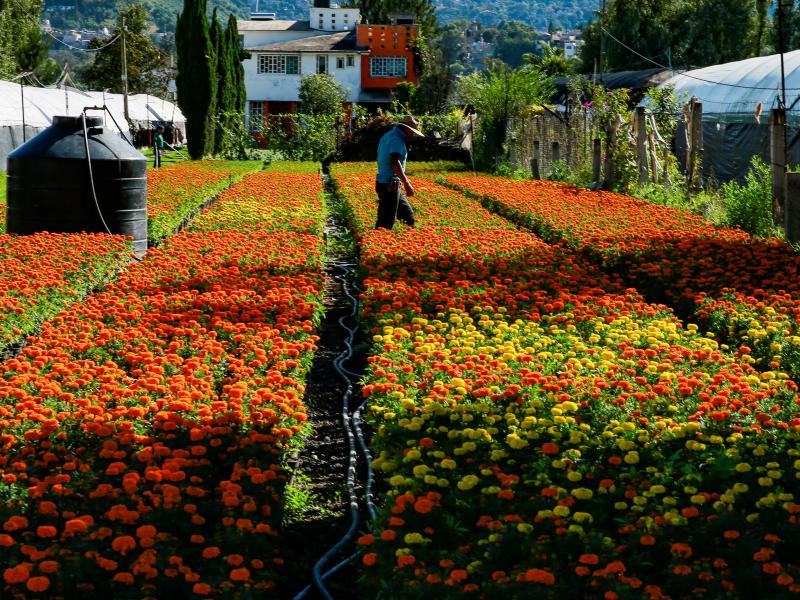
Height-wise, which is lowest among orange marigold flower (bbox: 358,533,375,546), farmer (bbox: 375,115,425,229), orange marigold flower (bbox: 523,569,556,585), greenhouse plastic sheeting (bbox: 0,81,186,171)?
orange marigold flower (bbox: 358,533,375,546)

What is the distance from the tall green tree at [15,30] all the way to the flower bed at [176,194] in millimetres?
33064

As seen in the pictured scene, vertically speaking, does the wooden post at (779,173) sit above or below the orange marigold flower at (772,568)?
above

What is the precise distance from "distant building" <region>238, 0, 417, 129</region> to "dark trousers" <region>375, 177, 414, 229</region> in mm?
54343

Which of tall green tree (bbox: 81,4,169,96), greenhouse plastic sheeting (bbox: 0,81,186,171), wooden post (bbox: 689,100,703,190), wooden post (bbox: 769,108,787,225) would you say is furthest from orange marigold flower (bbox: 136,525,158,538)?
tall green tree (bbox: 81,4,169,96)

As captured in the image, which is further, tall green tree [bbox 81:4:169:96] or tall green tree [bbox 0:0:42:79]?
tall green tree [bbox 81:4:169:96]

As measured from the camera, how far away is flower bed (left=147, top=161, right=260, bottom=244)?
14.7 m

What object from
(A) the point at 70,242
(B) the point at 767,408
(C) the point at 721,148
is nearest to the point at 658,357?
(B) the point at 767,408

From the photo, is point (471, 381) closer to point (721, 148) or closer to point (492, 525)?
point (492, 525)

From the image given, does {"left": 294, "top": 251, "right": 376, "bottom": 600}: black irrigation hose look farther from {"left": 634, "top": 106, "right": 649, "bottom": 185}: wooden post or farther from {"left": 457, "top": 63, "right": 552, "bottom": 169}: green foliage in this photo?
{"left": 457, "top": 63, "right": 552, "bottom": 169}: green foliage

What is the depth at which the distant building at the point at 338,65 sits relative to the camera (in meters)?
67.6

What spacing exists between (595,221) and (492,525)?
10.4 metres

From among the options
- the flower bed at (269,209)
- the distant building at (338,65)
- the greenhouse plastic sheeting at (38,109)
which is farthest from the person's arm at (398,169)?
the distant building at (338,65)

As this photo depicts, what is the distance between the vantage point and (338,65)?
68125 millimetres

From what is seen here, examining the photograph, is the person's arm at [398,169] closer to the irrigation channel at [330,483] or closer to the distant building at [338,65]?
the irrigation channel at [330,483]
